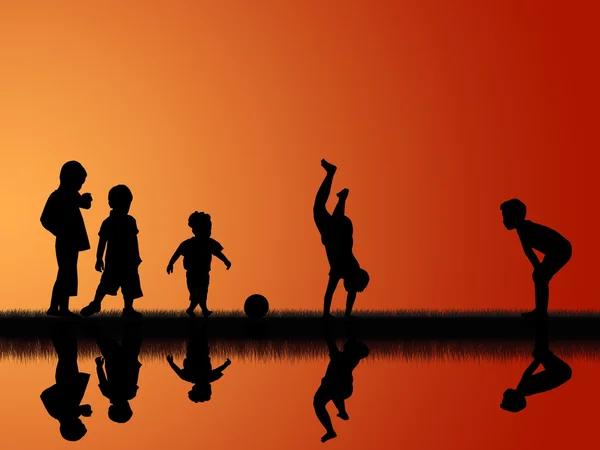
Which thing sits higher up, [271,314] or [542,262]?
[542,262]

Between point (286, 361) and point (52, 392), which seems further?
point (286, 361)

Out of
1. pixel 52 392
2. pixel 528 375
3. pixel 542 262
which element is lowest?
pixel 52 392

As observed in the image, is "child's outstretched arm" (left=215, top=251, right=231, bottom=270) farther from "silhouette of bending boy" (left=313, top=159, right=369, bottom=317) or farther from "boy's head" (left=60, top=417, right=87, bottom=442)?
"boy's head" (left=60, top=417, right=87, bottom=442)

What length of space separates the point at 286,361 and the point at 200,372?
57.4 inches

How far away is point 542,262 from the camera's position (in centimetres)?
1795

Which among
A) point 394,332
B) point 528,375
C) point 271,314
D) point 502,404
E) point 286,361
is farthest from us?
point 271,314

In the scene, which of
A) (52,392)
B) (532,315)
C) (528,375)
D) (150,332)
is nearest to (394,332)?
(532,315)

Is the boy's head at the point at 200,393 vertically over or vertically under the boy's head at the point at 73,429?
over

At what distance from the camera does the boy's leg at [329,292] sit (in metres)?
17.9

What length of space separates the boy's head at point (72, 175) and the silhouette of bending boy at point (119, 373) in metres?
3.05

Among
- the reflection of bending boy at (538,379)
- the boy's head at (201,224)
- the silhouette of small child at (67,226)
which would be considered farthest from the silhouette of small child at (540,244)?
the silhouette of small child at (67,226)

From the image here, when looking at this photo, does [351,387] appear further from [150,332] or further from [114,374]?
[150,332]

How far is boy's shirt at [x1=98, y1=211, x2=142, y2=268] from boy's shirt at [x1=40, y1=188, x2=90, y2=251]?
31.2 inches

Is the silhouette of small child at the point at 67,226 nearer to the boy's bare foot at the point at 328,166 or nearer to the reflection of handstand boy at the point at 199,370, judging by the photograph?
the reflection of handstand boy at the point at 199,370
